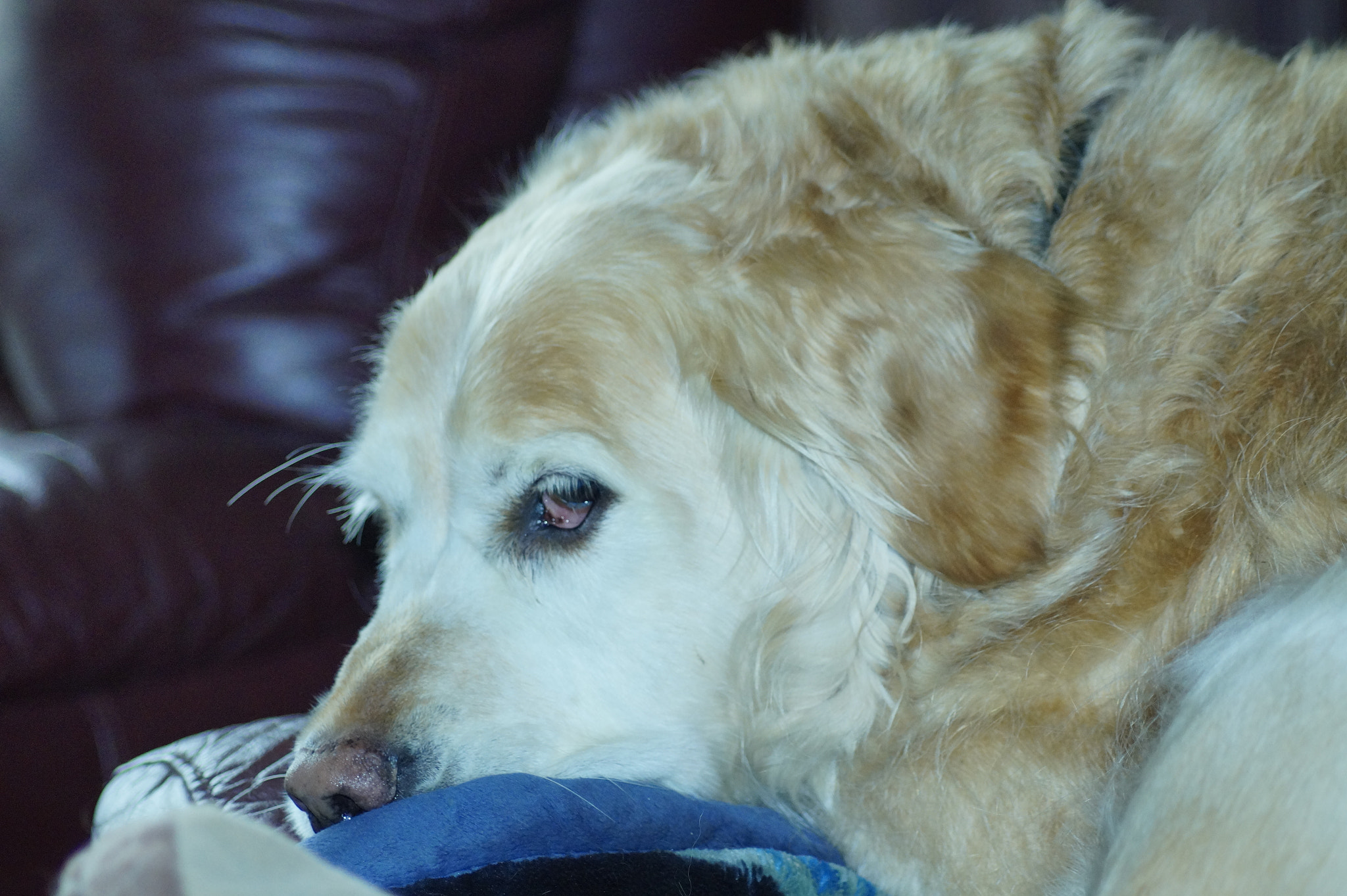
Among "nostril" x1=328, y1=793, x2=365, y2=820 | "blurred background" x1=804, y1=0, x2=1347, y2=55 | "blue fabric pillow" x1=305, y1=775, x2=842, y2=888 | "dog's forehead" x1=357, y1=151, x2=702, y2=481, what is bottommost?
"nostril" x1=328, y1=793, x2=365, y2=820

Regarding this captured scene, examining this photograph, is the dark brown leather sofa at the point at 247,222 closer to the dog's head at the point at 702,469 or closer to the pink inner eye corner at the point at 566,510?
the dog's head at the point at 702,469

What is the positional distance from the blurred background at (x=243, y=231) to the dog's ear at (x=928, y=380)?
3.37ft

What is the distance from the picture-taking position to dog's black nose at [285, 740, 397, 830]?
1062 millimetres

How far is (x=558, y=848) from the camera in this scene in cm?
96

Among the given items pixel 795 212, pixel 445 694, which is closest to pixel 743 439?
pixel 795 212

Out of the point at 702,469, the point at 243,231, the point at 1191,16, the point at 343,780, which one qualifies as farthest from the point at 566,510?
the point at 1191,16

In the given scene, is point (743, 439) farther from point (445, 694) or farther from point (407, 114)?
point (407, 114)

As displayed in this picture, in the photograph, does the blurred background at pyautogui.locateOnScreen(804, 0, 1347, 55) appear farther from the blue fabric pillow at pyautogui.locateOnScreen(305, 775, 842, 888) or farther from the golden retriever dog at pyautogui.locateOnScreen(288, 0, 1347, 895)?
the blue fabric pillow at pyautogui.locateOnScreen(305, 775, 842, 888)

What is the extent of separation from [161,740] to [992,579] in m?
1.30

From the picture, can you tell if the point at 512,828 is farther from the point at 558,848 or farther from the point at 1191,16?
the point at 1191,16

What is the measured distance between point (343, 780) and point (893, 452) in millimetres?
639

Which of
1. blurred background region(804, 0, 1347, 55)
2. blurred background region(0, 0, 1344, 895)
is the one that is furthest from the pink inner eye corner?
blurred background region(804, 0, 1347, 55)

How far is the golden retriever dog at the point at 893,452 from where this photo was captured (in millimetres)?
1047

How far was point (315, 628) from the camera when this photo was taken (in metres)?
1.85
